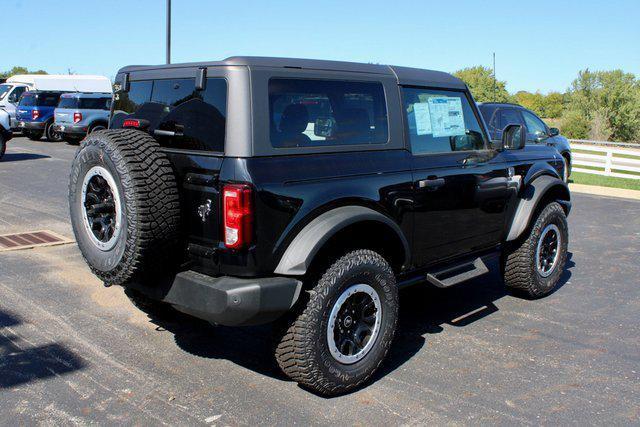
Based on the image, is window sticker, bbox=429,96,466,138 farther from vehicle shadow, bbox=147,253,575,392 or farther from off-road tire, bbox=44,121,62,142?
off-road tire, bbox=44,121,62,142

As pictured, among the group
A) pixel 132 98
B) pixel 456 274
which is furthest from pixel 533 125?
pixel 132 98

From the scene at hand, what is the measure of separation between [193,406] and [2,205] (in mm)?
7466

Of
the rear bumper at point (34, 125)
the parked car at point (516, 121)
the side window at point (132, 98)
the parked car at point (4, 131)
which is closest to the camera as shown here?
the side window at point (132, 98)

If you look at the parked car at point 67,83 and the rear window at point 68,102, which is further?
the parked car at point 67,83

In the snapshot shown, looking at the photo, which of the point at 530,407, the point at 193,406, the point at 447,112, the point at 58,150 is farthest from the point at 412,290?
the point at 58,150

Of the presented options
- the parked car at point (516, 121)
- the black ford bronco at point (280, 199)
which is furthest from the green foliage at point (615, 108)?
the black ford bronco at point (280, 199)

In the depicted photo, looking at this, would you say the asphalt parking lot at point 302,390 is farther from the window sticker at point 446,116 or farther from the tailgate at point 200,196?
the window sticker at point 446,116

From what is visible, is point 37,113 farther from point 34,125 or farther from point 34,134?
point 34,134

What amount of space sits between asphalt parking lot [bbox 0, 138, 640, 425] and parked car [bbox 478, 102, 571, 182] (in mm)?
4842

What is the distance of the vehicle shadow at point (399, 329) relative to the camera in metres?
4.28

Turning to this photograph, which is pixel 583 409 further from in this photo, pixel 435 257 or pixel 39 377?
pixel 39 377

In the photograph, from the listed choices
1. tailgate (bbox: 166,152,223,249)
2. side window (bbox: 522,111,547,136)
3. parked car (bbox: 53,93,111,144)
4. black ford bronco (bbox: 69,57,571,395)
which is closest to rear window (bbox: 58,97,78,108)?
parked car (bbox: 53,93,111,144)

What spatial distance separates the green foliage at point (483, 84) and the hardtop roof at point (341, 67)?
72.6m

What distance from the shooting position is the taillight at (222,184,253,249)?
10.8 ft
